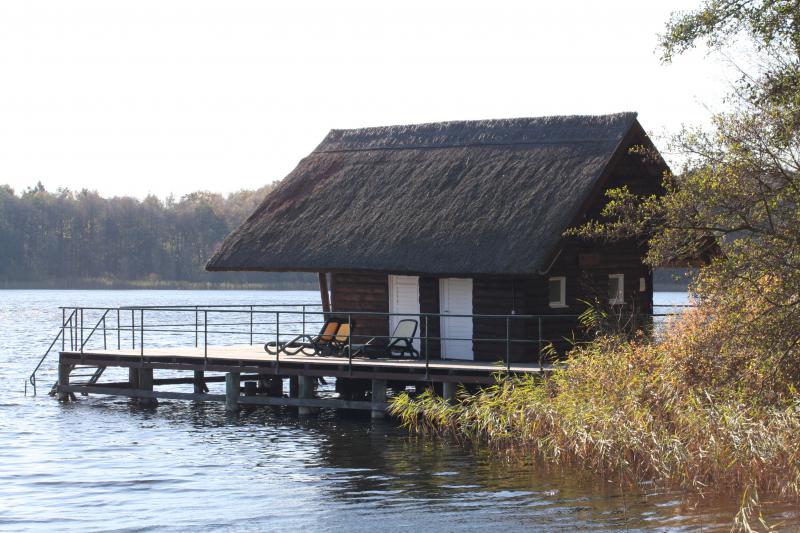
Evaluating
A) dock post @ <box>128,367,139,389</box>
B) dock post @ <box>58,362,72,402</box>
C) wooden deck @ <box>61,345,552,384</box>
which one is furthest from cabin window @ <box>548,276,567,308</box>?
dock post @ <box>58,362,72,402</box>

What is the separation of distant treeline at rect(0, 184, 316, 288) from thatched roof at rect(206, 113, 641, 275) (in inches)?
2680

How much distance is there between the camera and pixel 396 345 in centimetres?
2319

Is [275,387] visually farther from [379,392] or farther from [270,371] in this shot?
[379,392]

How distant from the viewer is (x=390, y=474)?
57.3ft

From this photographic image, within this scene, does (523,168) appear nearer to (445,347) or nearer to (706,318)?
(445,347)

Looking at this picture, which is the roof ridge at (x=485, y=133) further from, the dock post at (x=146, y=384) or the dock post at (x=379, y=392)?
the dock post at (x=146, y=384)

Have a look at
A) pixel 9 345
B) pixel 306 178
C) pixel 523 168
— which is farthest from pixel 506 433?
pixel 9 345

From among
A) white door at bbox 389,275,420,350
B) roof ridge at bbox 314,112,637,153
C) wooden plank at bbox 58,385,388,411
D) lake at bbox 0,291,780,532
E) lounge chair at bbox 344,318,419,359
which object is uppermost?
roof ridge at bbox 314,112,637,153

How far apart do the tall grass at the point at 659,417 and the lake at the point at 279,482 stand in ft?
1.28

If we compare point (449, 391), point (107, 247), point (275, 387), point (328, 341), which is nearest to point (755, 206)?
point (449, 391)

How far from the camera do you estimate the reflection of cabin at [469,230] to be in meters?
22.1

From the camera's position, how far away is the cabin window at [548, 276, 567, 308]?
22609mm

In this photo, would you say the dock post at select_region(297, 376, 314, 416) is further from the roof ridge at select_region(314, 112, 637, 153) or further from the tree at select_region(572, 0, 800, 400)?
the tree at select_region(572, 0, 800, 400)

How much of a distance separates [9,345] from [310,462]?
106 feet
